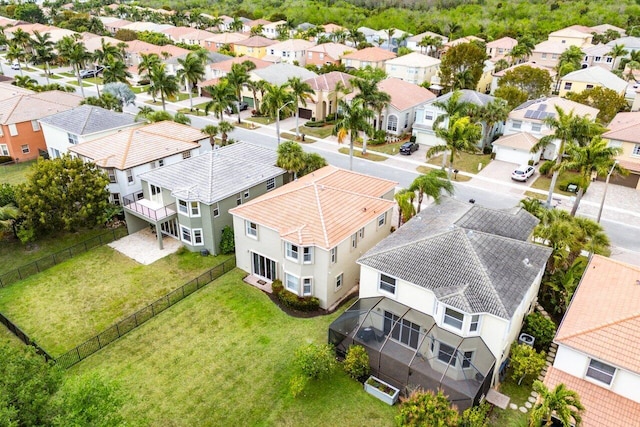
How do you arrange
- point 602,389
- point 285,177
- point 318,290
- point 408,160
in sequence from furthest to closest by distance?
1. point 408,160
2. point 285,177
3. point 318,290
4. point 602,389

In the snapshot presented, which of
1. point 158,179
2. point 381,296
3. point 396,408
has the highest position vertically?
point 158,179

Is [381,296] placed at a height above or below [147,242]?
above

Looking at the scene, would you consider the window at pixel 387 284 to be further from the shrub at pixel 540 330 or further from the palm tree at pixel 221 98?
the palm tree at pixel 221 98

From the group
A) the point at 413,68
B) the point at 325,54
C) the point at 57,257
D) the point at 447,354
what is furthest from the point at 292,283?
the point at 325,54

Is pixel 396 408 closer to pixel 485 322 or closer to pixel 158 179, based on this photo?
pixel 485 322

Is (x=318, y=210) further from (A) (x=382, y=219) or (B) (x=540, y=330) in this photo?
(B) (x=540, y=330)

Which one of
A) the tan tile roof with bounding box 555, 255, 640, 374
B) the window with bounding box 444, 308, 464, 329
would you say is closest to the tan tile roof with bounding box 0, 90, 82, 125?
the window with bounding box 444, 308, 464, 329

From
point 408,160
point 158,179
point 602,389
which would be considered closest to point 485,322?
point 602,389
